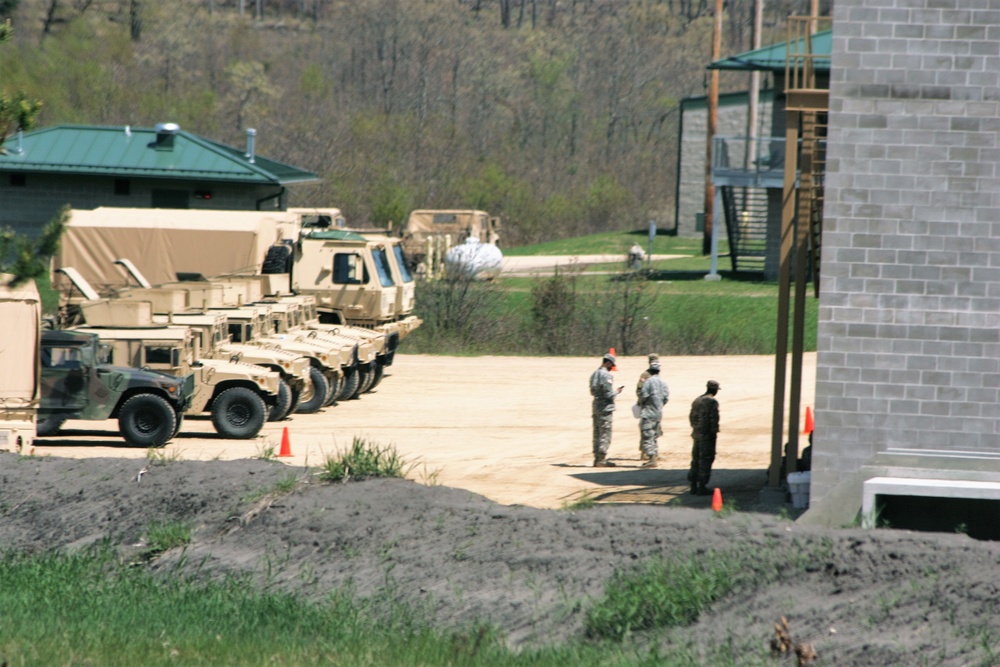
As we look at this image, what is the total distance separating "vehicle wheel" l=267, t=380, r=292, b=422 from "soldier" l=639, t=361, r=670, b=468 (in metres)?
5.01

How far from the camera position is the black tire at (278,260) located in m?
24.7

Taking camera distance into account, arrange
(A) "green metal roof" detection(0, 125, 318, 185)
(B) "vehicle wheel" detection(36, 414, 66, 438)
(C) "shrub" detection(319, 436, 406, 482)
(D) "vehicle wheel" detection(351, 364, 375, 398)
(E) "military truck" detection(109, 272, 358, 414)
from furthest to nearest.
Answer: (A) "green metal roof" detection(0, 125, 318, 185) < (D) "vehicle wheel" detection(351, 364, 375, 398) < (E) "military truck" detection(109, 272, 358, 414) < (B) "vehicle wheel" detection(36, 414, 66, 438) < (C) "shrub" detection(319, 436, 406, 482)

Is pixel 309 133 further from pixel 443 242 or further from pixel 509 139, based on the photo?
pixel 443 242

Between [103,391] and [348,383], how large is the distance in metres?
5.57

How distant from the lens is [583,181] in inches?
2680

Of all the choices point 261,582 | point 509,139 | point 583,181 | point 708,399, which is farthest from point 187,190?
point 509,139

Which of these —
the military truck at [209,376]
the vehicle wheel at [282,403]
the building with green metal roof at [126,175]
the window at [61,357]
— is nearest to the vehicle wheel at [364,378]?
the vehicle wheel at [282,403]

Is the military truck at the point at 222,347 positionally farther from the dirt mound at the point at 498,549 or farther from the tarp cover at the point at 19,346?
the dirt mound at the point at 498,549

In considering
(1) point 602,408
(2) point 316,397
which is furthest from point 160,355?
(1) point 602,408

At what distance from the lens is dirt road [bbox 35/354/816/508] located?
53.0 feet

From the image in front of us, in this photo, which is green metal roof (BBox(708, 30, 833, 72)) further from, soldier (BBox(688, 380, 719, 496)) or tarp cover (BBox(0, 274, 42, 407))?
tarp cover (BBox(0, 274, 42, 407))

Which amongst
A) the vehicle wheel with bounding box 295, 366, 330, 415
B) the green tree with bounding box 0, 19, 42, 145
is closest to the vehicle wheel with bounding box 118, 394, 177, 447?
the vehicle wheel with bounding box 295, 366, 330, 415

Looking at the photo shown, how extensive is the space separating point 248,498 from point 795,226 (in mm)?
5965

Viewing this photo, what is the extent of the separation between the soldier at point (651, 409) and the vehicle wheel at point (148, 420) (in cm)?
576
